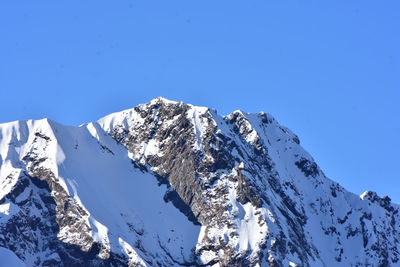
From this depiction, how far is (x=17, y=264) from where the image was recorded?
428ft
